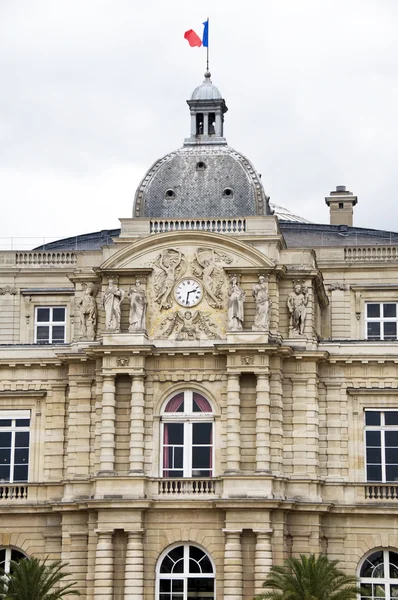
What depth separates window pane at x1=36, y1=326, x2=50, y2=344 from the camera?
62438 mm

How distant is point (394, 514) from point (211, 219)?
12.3 meters

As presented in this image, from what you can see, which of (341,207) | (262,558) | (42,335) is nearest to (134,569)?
(262,558)

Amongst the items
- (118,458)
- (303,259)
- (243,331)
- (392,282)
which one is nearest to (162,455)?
(118,458)

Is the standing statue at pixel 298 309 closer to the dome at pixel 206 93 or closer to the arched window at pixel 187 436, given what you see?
the arched window at pixel 187 436

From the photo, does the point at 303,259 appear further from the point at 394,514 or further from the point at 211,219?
the point at 394,514

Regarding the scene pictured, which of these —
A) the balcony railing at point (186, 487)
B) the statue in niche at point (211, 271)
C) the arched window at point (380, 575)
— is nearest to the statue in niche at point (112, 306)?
the statue in niche at point (211, 271)

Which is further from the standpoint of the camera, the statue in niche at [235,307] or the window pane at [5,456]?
the window pane at [5,456]

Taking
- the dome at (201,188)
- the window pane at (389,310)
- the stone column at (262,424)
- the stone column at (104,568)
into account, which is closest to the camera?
the stone column at (104,568)

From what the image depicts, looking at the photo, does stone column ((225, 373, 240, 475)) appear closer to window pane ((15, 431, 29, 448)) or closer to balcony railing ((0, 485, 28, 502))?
balcony railing ((0, 485, 28, 502))

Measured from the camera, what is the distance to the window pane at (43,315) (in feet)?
207

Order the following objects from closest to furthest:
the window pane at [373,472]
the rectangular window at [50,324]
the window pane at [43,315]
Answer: the window pane at [373,472], the rectangular window at [50,324], the window pane at [43,315]

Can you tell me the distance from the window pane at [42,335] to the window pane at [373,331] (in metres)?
12.9

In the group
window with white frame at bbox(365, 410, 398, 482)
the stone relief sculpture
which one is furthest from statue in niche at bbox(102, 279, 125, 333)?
window with white frame at bbox(365, 410, 398, 482)

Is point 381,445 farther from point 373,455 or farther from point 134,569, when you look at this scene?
point 134,569
